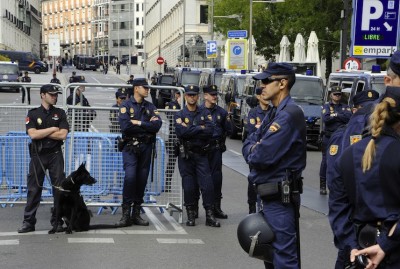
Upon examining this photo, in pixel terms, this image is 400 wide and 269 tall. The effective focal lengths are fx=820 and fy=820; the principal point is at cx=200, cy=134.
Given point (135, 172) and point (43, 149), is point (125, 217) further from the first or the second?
point (43, 149)

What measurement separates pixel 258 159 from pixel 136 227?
17.0 feet

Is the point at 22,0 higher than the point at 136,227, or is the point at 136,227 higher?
the point at 22,0

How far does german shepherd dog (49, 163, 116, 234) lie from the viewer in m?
9.72

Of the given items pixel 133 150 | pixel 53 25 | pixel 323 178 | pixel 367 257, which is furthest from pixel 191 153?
pixel 53 25

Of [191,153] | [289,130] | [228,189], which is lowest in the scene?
[228,189]

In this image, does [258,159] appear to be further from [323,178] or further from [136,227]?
[323,178]

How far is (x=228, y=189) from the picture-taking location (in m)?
14.7

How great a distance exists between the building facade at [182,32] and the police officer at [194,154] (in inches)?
2367

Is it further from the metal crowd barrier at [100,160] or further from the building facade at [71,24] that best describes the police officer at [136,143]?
the building facade at [71,24]

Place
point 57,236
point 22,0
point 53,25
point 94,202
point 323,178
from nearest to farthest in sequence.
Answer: point 57,236
point 94,202
point 323,178
point 22,0
point 53,25

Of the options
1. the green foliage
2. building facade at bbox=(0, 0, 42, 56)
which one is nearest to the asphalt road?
the green foliage

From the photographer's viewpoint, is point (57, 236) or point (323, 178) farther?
point (323, 178)

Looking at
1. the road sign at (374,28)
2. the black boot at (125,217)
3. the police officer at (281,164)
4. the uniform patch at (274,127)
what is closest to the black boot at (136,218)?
the black boot at (125,217)

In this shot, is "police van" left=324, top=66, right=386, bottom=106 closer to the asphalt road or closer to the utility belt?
the asphalt road
